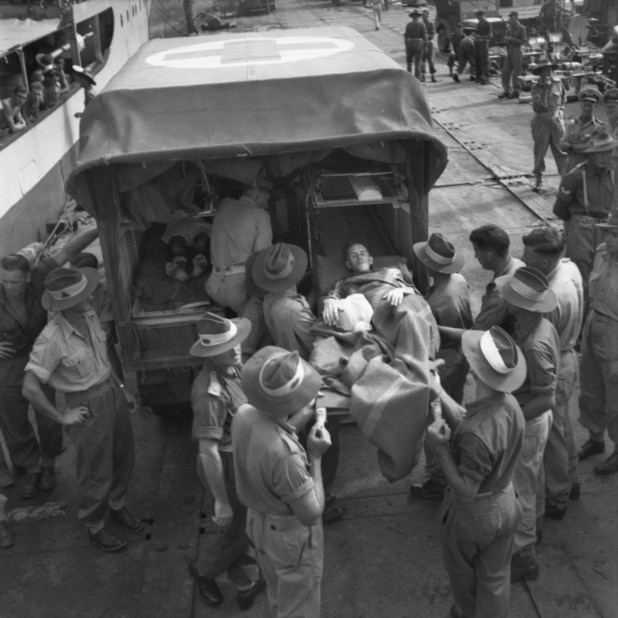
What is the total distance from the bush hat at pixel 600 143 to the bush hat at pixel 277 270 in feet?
10.7

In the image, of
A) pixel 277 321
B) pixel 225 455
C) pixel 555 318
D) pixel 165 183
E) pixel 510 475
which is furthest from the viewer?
pixel 165 183

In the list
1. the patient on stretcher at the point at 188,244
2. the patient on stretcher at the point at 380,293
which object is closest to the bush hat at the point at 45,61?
the patient on stretcher at the point at 188,244

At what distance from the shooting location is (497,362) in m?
3.60

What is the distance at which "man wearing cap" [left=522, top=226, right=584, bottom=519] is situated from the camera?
479 cm

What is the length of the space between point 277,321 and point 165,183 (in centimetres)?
155

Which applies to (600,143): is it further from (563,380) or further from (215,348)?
(215,348)

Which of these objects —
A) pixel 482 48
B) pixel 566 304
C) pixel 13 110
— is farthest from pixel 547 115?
pixel 482 48

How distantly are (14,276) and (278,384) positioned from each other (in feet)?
8.96

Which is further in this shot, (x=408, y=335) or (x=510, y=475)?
(x=408, y=335)

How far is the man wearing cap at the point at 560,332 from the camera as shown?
4.79 m

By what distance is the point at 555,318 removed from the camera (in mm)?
4738

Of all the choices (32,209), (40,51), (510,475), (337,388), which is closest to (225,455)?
(337,388)

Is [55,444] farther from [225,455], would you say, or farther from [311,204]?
[311,204]

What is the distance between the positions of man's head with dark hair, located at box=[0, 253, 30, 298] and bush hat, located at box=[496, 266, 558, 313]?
327cm
